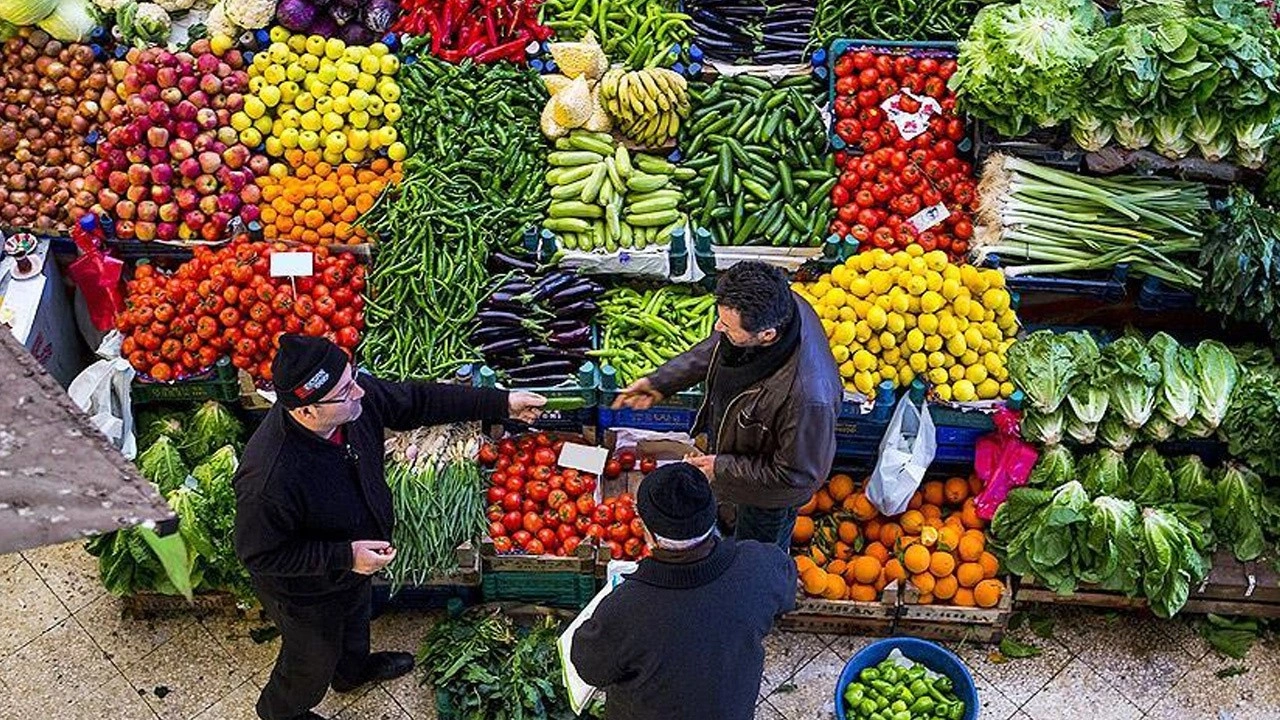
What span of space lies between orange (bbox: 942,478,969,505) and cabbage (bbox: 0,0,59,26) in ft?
16.3

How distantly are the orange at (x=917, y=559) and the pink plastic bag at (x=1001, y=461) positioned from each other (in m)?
0.39

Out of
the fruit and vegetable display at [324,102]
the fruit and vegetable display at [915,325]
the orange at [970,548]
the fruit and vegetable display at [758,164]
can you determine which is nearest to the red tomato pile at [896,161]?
the fruit and vegetable display at [758,164]

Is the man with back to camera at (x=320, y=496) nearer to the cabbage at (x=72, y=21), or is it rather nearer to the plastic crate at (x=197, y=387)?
the plastic crate at (x=197, y=387)

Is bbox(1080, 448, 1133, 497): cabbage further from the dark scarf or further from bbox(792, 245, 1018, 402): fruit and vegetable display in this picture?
the dark scarf

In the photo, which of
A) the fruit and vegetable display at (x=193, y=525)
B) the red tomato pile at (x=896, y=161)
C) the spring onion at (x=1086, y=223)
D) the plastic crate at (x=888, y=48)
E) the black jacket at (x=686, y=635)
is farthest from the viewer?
the plastic crate at (x=888, y=48)

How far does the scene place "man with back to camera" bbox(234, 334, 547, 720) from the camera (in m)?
3.39

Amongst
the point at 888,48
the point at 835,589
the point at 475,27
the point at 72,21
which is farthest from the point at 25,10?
the point at 835,589

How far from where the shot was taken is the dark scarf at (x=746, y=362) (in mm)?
3773

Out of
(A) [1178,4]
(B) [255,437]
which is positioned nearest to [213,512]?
(B) [255,437]

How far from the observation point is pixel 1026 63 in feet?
16.3

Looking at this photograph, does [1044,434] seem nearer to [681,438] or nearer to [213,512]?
[681,438]

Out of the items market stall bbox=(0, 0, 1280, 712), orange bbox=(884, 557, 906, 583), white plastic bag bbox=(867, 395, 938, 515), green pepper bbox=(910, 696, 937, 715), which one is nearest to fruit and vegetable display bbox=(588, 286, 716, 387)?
market stall bbox=(0, 0, 1280, 712)

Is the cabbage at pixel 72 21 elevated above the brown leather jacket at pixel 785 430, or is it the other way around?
the cabbage at pixel 72 21

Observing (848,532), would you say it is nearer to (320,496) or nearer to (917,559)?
(917,559)
